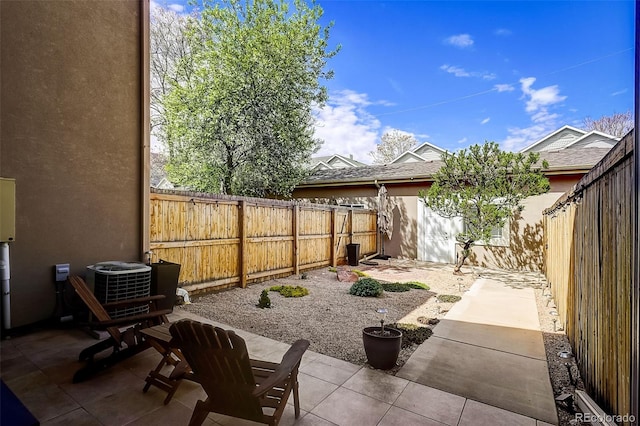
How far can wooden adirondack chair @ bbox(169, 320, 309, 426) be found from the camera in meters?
1.99

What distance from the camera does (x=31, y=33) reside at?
13.9 ft

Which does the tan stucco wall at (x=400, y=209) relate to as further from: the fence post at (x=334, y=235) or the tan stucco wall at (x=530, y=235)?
the fence post at (x=334, y=235)

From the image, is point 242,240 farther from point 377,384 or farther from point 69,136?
point 377,384

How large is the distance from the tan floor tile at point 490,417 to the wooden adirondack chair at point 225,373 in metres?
1.55

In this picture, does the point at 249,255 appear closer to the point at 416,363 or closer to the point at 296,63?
the point at 416,363

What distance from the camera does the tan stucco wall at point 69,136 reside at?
4.15 metres

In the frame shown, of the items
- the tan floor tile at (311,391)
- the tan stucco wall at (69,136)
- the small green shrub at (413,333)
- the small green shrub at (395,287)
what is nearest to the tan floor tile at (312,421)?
the tan floor tile at (311,391)

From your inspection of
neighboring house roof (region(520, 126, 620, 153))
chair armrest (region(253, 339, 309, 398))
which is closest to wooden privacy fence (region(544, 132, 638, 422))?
chair armrest (region(253, 339, 309, 398))

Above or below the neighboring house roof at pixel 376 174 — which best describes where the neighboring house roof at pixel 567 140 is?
above

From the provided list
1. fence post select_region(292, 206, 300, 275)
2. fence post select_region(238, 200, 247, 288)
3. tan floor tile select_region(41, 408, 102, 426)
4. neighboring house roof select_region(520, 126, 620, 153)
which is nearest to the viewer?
tan floor tile select_region(41, 408, 102, 426)

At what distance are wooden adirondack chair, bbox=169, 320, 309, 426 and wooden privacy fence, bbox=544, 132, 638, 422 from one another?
1.93 m

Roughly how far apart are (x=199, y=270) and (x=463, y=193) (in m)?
7.66

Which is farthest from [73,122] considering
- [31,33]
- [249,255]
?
[249,255]

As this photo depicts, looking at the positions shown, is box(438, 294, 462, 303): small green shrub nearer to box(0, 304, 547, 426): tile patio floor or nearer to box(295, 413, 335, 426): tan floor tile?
box(0, 304, 547, 426): tile patio floor
